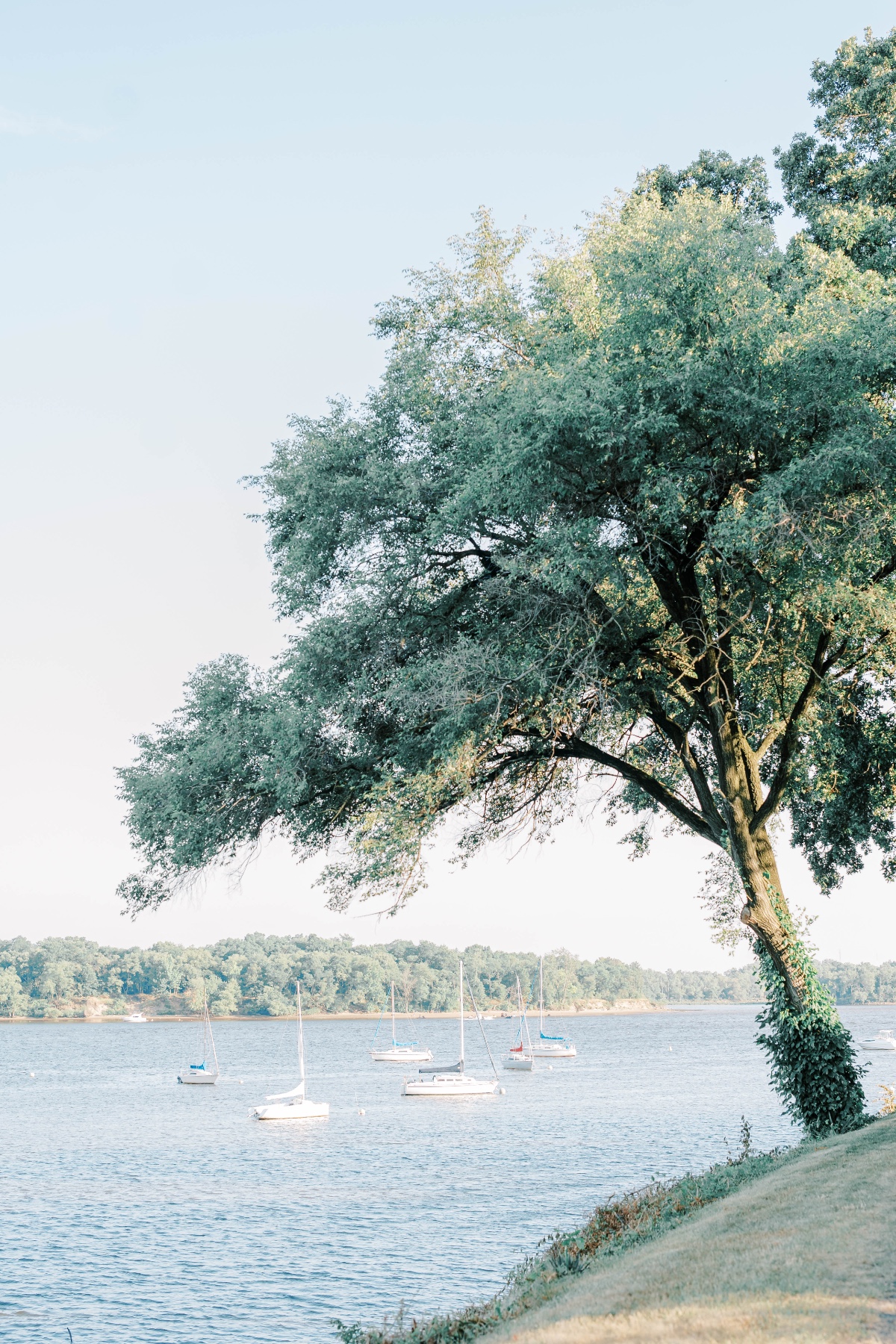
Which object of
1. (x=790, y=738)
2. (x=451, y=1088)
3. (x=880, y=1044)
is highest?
(x=790, y=738)

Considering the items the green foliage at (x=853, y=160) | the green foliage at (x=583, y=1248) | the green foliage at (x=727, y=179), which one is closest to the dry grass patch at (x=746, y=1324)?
the green foliage at (x=583, y=1248)

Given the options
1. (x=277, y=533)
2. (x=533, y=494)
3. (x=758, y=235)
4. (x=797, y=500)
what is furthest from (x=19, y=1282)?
(x=758, y=235)

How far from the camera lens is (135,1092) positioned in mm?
91938

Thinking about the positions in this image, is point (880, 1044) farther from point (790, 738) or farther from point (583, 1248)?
point (583, 1248)

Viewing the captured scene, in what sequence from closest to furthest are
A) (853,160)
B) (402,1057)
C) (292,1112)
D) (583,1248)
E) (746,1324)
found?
(746,1324)
(583,1248)
(853,160)
(292,1112)
(402,1057)

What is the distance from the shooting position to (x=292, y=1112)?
66938 millimetres

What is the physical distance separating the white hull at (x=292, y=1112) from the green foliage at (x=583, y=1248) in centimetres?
5098

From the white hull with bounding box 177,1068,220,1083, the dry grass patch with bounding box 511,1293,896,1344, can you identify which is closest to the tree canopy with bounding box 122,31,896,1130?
the dry grass patch with bounding box 511,1293,896,1344

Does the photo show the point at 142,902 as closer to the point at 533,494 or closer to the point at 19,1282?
the point at 533,494

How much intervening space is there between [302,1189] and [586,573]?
34339mm

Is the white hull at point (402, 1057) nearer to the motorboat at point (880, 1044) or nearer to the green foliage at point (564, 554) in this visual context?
the motorboat at point (880, 1044)

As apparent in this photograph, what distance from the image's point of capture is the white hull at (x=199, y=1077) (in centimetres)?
9612

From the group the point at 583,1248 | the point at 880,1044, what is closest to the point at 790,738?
the point at 583,1248

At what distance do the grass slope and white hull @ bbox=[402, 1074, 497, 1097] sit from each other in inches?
2710
